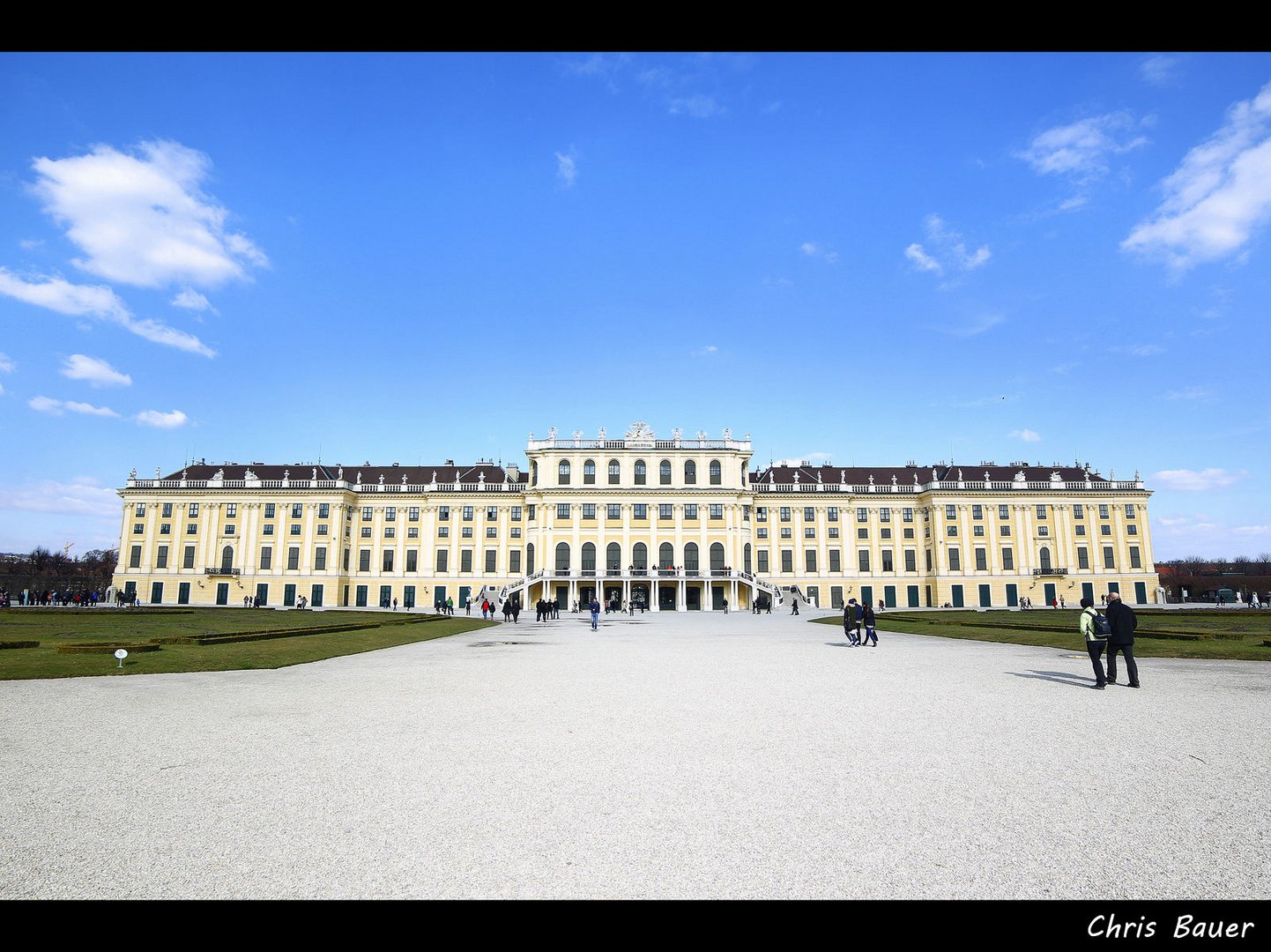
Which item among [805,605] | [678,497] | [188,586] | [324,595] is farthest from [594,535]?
[188,586]

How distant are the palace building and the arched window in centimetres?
14

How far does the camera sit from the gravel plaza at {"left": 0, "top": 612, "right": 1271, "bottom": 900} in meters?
5.30

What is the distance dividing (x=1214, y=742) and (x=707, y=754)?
21.5 feet

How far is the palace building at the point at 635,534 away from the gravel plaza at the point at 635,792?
207ft

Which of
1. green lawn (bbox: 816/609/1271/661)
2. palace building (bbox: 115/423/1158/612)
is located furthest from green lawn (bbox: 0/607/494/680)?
palace building (bbox: 115/423/1158/612)

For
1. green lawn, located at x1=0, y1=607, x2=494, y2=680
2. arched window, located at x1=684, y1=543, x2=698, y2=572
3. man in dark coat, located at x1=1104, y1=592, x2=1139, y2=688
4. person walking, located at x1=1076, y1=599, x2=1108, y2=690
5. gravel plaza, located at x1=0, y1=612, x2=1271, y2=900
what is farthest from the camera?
arched window, located at x1=684, y1=543, x2=698, y2=572

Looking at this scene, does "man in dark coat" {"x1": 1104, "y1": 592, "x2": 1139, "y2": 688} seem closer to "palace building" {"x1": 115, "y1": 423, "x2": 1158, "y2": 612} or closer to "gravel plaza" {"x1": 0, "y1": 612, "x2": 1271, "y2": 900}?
"gravel plaza" {"x1": 0, "y1": 612, "x2": 1271, "y2": 900}

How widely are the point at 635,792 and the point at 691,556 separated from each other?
71.2 metres

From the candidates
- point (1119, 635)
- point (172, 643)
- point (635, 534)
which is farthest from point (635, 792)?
point (635, 534)

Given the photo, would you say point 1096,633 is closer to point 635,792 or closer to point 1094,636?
point 1094,636

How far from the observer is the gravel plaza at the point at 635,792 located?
5.30m

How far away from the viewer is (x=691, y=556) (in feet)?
257

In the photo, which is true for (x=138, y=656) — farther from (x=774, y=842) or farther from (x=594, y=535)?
(x=594, y=535)

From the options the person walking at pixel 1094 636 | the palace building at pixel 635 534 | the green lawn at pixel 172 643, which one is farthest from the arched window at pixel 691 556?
the person walking at pixel 1094 636
